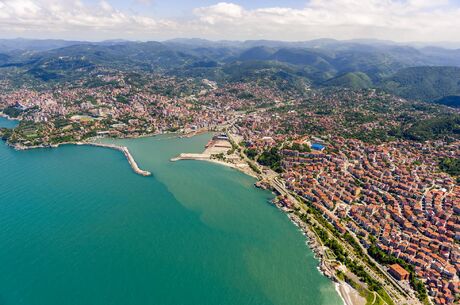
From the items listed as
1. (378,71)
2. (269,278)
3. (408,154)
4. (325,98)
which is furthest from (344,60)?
(269,278)

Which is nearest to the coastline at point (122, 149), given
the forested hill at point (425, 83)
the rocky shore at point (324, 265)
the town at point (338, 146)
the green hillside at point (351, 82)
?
the town at point (338, 146)

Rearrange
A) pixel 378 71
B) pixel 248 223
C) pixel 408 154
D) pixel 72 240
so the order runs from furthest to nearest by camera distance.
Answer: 1. pixel 378 71
2. pixel 408 154
3. pixel 248 223
4. pixel 72 240

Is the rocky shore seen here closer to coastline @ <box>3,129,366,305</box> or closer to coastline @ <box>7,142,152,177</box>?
coastline @ <box>3,129,366,305</box>

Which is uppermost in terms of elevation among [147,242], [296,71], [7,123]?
[296,71]

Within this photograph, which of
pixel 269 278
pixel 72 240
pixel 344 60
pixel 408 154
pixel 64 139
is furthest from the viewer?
pixel 344 60

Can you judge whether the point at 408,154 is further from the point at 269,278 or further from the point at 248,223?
the point at 269,278

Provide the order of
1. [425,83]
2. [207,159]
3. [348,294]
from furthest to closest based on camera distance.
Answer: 1. [425,83]
2. [207,159]
3. [348,294]

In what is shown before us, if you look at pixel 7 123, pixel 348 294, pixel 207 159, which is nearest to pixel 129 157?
pixel 207 159

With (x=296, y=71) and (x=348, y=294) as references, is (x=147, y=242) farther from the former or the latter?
(x=296, y=71)
